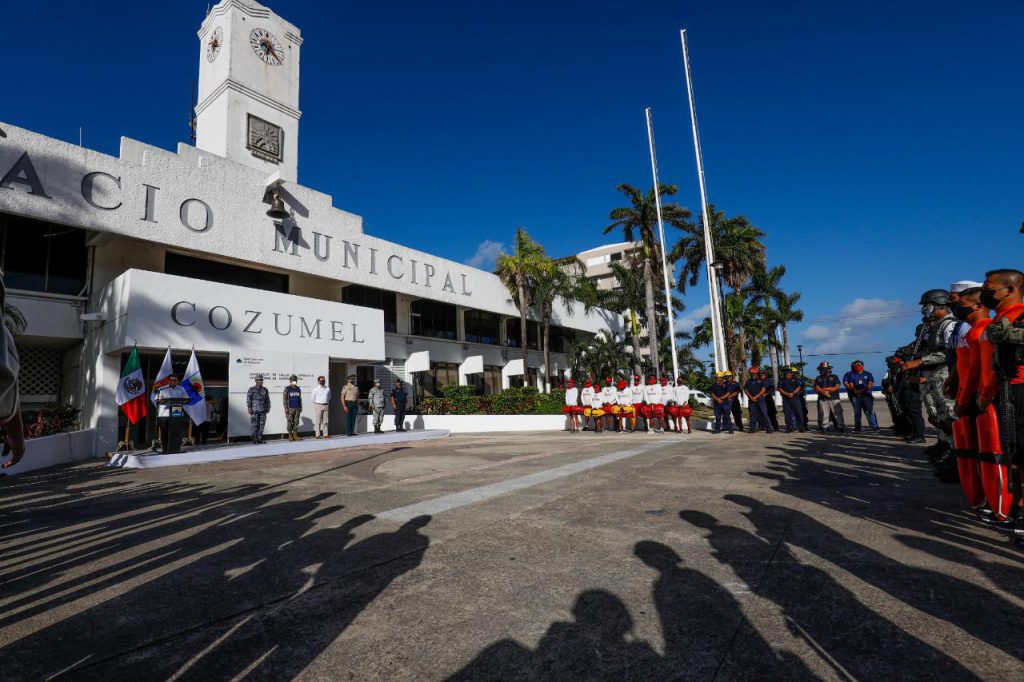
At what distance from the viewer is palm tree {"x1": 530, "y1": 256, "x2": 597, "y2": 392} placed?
94.8ft

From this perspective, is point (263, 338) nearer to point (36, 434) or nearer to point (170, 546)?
point (36, 434)

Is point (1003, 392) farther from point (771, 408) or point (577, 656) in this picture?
point (771, 408)

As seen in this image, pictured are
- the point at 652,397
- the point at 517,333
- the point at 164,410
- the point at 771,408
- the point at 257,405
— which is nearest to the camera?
the point at 164,410

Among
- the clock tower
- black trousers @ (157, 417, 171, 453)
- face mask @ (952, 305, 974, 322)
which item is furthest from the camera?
the clock tower

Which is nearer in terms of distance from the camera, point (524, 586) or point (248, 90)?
point (524, 586)

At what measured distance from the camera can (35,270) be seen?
15430mm

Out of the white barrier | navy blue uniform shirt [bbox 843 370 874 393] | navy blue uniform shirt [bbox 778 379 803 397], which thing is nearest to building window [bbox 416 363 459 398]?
the white barrier

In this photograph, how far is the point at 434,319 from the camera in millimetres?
26797

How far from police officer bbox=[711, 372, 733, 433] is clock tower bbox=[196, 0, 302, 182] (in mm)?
18151

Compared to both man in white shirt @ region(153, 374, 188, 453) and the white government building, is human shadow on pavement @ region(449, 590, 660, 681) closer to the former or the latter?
man in white shirt @ region(153, 374, 188, 453)

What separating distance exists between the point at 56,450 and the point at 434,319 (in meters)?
16.7

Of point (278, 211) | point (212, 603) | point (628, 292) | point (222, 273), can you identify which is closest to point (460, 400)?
point (278, 211)

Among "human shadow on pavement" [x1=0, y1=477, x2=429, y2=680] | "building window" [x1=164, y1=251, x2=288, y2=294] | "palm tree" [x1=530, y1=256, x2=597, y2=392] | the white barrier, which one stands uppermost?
"palm tree" [x1=530, y1=256, x2=597, y2=392]

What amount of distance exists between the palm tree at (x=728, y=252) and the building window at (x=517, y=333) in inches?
456
